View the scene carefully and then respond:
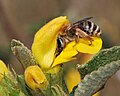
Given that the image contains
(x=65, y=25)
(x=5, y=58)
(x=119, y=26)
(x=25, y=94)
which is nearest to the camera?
(x=25, y=94)

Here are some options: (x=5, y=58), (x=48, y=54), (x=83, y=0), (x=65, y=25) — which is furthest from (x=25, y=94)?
(x=83, y=0)

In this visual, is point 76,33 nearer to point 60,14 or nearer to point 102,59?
point 102,59

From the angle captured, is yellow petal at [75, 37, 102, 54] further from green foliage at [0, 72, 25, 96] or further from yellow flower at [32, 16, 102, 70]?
green foliage at [0, 72, 25, 96]

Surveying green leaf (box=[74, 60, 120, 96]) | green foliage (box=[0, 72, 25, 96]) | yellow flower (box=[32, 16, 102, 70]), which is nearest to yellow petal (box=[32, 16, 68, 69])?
yellow flower (box=[32, 16, 102, 70])

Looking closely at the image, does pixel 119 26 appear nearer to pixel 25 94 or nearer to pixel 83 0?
pixel 83 0

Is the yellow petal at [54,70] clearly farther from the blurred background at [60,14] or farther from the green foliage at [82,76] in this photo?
the blurred background at [60,14]

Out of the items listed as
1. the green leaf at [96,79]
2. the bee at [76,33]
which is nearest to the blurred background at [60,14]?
the bee at [76,33]
